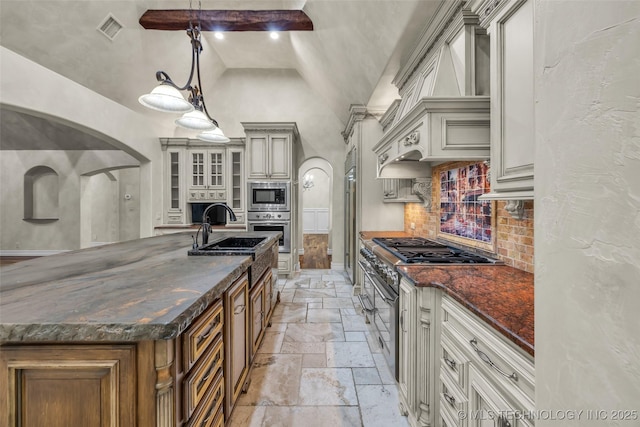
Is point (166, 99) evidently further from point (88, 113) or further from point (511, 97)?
point (88, 113)

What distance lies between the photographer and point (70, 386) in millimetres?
858

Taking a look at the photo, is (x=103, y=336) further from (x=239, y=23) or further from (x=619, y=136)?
(x=239, y=23)

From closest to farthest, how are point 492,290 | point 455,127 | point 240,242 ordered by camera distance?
point 492,290, point 455,127, point 240,242

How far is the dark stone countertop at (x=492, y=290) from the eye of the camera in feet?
2.97

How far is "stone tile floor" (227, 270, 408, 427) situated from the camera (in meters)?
1.68

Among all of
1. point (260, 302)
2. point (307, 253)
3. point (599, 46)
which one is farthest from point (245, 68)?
point (599, 46)

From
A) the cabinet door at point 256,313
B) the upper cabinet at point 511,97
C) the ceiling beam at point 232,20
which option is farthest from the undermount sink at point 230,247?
the ceiling beam at point 232,20

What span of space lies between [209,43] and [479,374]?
5.92 meters

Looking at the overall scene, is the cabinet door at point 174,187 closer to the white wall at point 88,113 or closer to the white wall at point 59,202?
the white wall at point 88,113

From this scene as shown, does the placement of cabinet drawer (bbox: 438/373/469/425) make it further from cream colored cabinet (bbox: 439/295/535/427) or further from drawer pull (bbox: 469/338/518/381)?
drawer pull (bbox: 469/338/518/381)

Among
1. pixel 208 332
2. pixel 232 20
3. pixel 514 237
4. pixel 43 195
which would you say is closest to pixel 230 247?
pixel 208 332

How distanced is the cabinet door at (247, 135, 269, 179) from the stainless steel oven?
2.87 m

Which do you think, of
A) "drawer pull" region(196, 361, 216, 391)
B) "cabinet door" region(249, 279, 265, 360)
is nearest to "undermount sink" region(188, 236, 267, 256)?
"cabinet door" region(249, 279, 265, 360)

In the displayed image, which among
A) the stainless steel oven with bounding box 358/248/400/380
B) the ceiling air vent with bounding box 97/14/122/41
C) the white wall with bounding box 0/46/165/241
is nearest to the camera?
the stainless steel oven with bounding box 358/248/400/380
